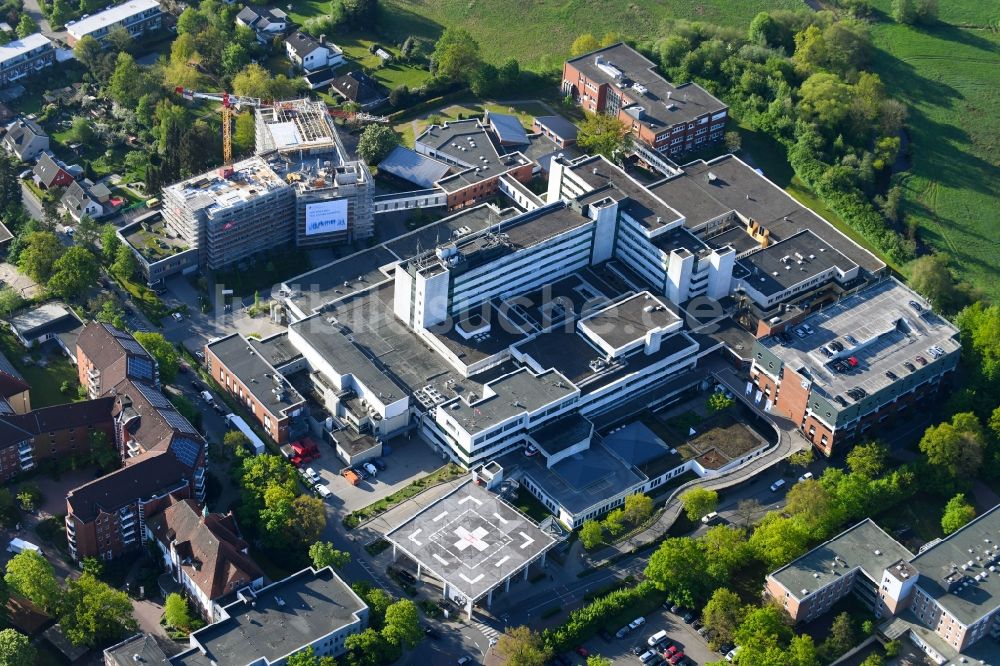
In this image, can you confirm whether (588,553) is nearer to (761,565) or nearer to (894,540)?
(761,565)

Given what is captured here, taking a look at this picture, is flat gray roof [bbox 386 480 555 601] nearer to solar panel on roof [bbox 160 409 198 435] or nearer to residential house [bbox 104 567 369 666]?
residential house [bbox 104 567 369 666]

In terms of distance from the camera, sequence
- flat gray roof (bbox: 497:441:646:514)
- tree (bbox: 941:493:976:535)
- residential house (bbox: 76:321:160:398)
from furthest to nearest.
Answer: residential house (bbox: 76:321:160:398)
flat gray roof (bbox: 497:441:646:514)
tree (bbox: 941:493:976:535)

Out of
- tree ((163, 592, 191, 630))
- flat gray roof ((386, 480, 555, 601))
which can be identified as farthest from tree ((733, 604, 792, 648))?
tree ((163, 592, 191, 630))

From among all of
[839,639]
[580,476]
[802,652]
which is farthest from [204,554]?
[839,639]

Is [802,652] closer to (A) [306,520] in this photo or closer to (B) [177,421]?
(A) [306,520]

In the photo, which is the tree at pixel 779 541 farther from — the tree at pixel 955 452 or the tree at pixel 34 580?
the tree at pixel 34 580

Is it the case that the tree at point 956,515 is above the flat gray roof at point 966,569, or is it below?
below

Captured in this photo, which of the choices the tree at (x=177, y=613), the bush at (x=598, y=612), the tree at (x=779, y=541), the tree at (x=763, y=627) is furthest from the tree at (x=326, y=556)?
the tree at (x=779, y=541)
